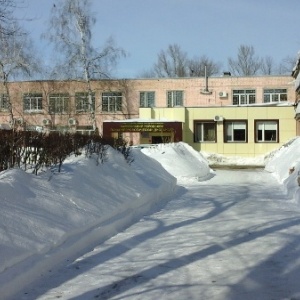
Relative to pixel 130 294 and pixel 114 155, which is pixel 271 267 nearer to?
pixel 130 294

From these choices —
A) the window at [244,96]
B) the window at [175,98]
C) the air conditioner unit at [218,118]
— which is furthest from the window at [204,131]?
the window at [244,96]

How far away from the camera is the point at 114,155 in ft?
42.9

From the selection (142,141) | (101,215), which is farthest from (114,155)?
(142,141)

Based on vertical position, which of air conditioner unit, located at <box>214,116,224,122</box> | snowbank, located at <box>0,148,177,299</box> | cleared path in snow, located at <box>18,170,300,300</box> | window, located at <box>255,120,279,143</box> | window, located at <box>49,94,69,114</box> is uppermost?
window, located at <box>49,94,69,114</box>

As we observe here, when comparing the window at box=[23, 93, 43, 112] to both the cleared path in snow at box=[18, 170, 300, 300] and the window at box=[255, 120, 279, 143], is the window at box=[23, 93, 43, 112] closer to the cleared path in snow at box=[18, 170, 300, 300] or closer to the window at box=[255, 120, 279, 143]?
the window at box=[255, 120, 279, 143]

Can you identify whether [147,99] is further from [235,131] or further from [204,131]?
[235,131]

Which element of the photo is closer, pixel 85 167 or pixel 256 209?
pixel 85 167

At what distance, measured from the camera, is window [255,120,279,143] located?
37.6m

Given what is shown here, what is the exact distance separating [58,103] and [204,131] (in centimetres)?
1356

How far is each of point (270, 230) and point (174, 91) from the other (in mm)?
35544

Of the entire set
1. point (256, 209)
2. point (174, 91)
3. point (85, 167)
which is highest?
point (174, 91)

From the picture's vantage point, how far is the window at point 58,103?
142 ft

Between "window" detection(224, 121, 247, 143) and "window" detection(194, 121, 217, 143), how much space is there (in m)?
1.07

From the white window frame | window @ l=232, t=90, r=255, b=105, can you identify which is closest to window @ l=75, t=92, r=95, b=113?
window @ l=232, t=90, r=255, b=105
